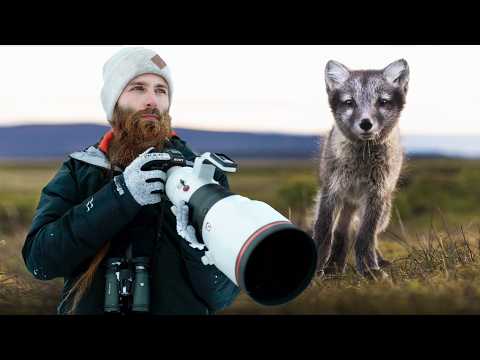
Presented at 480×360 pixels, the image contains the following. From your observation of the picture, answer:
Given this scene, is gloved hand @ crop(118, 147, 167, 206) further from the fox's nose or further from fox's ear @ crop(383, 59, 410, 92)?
fox's ear @ crop(383, 59, 410, 92)

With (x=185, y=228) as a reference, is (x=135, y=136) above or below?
above

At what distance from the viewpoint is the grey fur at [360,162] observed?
2793 millimetres

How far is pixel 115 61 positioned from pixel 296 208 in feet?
3.77

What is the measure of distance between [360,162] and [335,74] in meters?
0.44

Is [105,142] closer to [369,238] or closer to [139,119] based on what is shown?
[139,119]

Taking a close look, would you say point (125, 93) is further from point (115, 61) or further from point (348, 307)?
point (348, 307)

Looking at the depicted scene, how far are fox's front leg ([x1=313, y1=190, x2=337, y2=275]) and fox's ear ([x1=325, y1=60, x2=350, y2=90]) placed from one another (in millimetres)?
517

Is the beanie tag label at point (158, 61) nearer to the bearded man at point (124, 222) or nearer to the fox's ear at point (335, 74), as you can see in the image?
the bearded man at point (124, 222)

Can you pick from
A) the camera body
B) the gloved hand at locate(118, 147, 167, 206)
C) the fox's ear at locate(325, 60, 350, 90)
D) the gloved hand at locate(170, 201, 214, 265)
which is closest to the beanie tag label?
the gloved hand at locate(118, 147, 167, 206)

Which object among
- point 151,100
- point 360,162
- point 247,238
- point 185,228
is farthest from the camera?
point 360,162

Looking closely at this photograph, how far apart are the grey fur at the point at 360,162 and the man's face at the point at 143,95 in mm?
903

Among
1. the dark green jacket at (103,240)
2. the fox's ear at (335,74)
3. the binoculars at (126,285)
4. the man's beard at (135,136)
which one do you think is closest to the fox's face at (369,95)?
the fox's ear at (335,74)

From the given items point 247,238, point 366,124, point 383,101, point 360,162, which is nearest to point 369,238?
point 360,162

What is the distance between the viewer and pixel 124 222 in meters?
1.98
